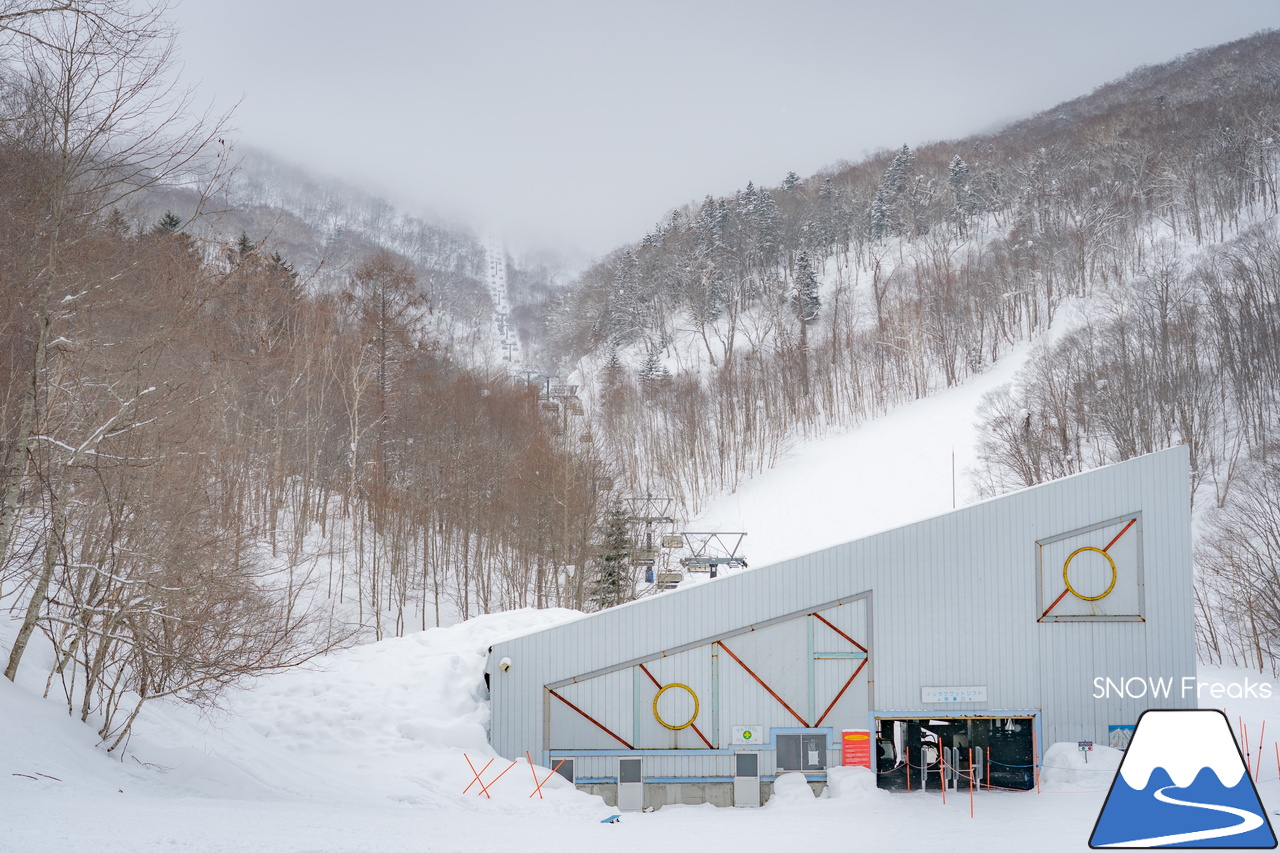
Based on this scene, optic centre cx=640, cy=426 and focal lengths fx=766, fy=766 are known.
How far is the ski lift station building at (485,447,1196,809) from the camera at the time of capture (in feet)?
46.6

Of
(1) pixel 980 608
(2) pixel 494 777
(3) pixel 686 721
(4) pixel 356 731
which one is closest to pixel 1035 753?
(1) pixel 980 608

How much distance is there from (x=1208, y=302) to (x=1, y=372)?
43.7m

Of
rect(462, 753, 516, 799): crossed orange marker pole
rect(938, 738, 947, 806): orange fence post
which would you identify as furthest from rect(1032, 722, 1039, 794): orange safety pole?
rect(462, 753, 516, 799): crossed orange marker pole

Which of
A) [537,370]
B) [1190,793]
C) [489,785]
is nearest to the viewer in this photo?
[1190,793]

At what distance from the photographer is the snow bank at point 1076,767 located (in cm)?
1330

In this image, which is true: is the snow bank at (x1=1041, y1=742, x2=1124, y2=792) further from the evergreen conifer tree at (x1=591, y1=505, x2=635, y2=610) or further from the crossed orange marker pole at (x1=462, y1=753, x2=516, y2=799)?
the evergreen conifer tree at (x1=591, y1=505, x2=635, y2=610)

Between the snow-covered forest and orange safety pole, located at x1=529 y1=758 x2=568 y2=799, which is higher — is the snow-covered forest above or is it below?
above

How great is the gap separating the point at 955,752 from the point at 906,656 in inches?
87.1

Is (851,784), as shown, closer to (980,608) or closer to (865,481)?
(980,608)

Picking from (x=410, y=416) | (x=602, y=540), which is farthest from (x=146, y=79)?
(x=410, y=416)

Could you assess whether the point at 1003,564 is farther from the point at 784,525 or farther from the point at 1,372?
the point at 784,525

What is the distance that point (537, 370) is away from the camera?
83.7 metres

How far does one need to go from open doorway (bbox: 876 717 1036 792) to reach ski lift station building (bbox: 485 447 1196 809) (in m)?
0.04

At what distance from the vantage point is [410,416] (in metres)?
34.5
